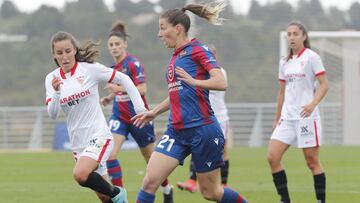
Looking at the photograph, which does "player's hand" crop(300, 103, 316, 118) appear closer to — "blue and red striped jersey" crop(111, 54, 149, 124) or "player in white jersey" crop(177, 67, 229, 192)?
"blue and red striped jersey" crop(111, 54, 149, 124)

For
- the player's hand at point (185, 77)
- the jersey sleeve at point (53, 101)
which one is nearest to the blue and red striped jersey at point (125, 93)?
the jersey sleeve at point (53, 101)

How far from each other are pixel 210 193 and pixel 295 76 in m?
3.01

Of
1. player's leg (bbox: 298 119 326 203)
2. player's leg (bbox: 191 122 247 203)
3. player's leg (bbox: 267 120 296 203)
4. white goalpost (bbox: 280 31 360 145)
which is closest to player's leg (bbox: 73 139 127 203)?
player's leg (bbox: 191 122 247 203)

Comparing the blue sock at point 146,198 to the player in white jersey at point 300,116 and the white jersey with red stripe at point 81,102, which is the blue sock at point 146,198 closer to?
the white jersey with red stripe at point 81,102

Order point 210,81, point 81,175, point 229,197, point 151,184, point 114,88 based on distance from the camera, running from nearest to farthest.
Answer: point 210,81, point 151,184, point 229,197, point 81,175, point 114,88

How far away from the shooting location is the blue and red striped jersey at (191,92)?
895cm

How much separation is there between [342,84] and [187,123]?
882 inches

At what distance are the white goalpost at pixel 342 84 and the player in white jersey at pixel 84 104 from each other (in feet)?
64.1

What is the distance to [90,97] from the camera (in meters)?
9.84

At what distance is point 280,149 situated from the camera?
37.6 feet

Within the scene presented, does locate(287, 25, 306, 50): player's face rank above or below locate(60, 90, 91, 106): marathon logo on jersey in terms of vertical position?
above

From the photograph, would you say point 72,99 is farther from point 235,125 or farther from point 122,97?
point 235,125

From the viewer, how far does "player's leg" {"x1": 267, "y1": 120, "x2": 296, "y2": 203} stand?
37.7 feet

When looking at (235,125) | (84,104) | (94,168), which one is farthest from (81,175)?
(235,125)
